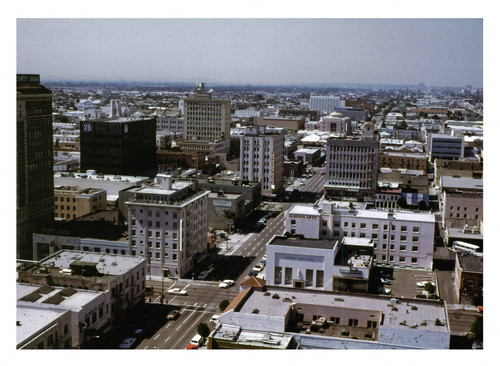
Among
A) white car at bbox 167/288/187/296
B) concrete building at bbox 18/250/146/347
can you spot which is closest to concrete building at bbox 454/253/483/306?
white car at bbox 167/288/187/296

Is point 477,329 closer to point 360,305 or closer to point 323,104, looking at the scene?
point 360,305

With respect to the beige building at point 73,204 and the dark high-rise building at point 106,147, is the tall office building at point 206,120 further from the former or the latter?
the beige building at point 73,204

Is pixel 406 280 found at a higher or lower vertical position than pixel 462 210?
lower

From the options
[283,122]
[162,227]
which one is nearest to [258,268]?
[162,227]

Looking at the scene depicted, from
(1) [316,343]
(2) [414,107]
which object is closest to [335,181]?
(1) [316,343]

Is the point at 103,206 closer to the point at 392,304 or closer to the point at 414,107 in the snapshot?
the point at 392,304

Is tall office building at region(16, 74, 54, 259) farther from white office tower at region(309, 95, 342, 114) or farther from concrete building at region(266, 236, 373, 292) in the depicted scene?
white office tower at region(309, 95, 342, 114)
